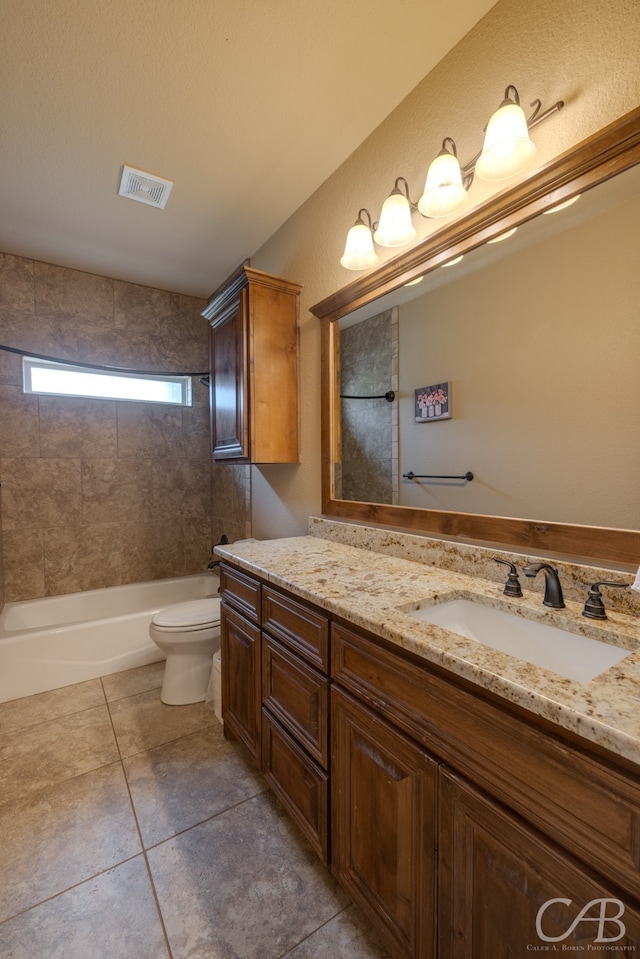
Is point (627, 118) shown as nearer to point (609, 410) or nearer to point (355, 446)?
point (609, 410)

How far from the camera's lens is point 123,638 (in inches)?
99.1

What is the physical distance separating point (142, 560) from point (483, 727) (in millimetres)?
2991

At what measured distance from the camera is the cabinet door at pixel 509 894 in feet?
1.78

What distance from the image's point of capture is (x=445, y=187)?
126cm

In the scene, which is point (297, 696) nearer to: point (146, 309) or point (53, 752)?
point (53, 752)

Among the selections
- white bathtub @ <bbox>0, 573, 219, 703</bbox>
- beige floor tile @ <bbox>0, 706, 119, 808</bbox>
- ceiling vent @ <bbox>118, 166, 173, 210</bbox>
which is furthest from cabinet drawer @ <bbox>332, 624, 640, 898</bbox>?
ceiling vent @ <bbox>118, 166, 173, 210</bbox>

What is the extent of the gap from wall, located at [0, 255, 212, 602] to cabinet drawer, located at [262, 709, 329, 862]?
7.07 feet

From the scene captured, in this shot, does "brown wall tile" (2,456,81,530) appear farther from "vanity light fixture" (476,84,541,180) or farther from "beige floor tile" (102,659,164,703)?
"vanity light fixture" (476,84,541,180)

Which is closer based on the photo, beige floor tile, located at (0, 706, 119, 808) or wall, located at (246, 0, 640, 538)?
wall, located at (246, 0, 640, 538)

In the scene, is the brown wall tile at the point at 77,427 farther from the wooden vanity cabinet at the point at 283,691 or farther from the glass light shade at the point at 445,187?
the glass light shade at the point at 445,187

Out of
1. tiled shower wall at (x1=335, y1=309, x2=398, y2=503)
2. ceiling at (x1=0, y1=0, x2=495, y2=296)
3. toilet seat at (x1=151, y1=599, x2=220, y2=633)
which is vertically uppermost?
ceiling at (x1=0, y1=0, x2=495, y2=296)

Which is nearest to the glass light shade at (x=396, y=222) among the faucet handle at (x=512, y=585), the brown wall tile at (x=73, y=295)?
the faucet handle at (x=512, y=585)

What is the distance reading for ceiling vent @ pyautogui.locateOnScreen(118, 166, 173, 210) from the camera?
192 cm

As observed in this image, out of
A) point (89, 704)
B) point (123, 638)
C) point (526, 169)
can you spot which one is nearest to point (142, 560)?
point (123, 638)
